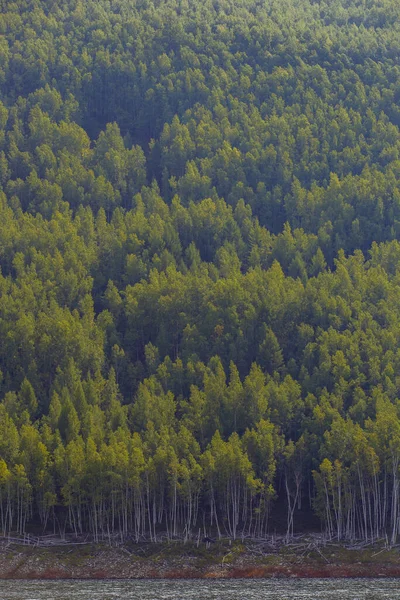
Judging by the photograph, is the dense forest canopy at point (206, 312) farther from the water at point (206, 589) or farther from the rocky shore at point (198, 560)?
the water at point (206, 589)

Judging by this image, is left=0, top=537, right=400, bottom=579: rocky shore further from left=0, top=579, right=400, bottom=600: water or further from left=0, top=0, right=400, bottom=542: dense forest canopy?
left=0, top=0, right=400, bottom=542: dense forest canopy

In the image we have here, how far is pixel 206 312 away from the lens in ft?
445

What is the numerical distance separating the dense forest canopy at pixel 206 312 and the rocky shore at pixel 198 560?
9.50 feet

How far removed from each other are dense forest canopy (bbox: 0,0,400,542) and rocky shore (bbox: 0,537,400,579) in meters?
2.90

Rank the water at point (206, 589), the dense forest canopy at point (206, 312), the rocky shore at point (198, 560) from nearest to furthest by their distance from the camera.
A: the water at point (206, 589) → the rocky shore at point (198, 560) → the dense forest canopy at point (206, 312)

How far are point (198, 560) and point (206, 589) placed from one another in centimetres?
928

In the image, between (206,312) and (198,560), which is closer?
(198,560)

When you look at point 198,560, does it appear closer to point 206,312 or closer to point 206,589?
point 206,589

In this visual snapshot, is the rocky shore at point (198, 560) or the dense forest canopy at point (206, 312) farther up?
the dense forest canopy at point (206, 312)

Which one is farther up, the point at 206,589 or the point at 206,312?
the point at 206,312

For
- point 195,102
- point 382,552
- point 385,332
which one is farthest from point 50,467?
point 195,102

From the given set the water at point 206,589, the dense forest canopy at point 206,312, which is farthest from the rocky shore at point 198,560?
the dense forest canopy at point 206,312

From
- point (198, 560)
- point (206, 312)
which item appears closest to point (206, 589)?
point (198, 560)

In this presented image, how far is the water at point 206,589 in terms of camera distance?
285ft
